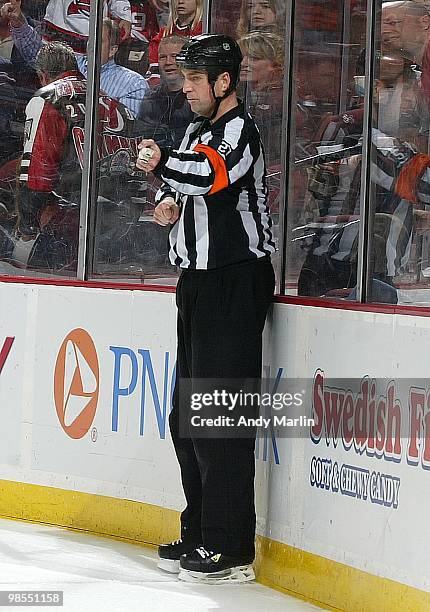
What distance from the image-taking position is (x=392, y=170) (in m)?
4.39

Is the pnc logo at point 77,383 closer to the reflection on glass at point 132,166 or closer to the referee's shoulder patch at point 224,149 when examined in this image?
the reflection on glass at point 132,166

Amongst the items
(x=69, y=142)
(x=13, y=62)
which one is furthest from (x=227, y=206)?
(x=13, y=62)

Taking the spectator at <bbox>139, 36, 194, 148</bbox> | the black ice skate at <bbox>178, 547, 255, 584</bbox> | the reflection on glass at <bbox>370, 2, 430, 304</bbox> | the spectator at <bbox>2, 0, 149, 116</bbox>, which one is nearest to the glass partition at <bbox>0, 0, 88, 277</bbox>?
the spectator at <bbox>2, 0, 149, 116</bbox>

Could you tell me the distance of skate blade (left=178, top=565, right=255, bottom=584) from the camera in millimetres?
4586

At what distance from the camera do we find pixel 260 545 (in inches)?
185

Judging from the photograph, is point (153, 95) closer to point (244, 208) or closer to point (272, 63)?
point (272, 63)

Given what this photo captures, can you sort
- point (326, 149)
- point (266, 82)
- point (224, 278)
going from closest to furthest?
1. point (224, 278)
2. point (326, 149)
3. point (266, 82)

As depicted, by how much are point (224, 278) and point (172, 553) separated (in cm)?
97

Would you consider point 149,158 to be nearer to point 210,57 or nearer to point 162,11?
point 210,57

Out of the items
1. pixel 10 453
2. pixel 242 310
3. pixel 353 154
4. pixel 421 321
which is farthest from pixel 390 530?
pixel 10 453

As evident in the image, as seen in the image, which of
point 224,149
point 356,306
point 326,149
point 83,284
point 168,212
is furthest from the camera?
point 83,284

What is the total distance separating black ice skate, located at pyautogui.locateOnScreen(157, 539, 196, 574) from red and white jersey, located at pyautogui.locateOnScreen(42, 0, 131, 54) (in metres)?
2.15

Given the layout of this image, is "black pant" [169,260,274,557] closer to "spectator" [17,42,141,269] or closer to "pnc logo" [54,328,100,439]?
"pnc logo" [54,328,100,439]

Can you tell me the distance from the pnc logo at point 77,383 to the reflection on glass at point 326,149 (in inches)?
40.3
